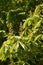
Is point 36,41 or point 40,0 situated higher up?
point 40,0

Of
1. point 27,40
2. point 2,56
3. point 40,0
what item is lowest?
point 2,56

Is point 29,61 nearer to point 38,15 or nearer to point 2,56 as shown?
point 2,56

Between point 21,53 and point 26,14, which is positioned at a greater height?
point 26,14

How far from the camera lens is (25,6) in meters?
2.67

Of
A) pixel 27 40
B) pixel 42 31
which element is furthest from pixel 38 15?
pixel 27 40

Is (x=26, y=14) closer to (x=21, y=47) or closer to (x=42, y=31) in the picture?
(x=42, y=31)

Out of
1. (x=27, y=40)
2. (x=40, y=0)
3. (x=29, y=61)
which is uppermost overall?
(x=40, y=0)

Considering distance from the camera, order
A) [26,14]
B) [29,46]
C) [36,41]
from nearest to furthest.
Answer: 1. [29,46]
2. [36,41]
3. [26,14]

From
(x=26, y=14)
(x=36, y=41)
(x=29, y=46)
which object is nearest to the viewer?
(x=29, y=46)

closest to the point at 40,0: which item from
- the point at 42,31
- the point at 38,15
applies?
the point at 38,15

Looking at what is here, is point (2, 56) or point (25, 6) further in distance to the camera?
point (25, 6)

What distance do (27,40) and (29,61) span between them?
369 millimetres

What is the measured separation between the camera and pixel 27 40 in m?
2.23

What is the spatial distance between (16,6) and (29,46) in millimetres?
766
